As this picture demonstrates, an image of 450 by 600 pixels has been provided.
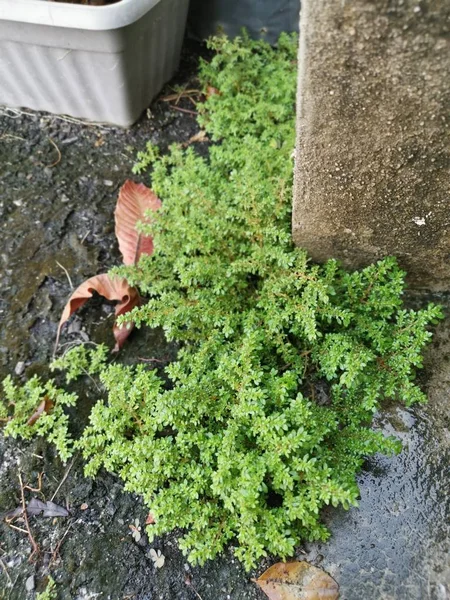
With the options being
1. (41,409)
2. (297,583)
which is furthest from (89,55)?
(297,583)

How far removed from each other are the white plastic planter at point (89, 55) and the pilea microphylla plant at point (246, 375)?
0.63 meters

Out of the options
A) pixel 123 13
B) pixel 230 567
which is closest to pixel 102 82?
pixel 123 13

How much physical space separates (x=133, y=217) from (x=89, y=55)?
74 centimetres

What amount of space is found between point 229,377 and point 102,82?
1.61 meters

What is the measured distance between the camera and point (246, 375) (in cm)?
175

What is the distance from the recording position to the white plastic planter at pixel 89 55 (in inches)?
84.6

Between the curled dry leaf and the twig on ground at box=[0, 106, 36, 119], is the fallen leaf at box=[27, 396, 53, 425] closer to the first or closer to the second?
the curled dry leaf

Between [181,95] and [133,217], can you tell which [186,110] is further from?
[133,217]

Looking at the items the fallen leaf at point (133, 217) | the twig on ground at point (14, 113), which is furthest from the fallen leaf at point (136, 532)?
the twig on ground at point (14, 113)

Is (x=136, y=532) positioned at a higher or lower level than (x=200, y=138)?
lower

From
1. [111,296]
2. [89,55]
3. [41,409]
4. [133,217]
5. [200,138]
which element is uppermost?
[89,55]

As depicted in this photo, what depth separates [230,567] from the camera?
1.69m

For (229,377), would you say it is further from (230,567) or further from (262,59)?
(262,59)

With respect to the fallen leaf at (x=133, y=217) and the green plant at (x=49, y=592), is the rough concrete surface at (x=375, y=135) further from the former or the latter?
the green plant at (x=49, y=592)
